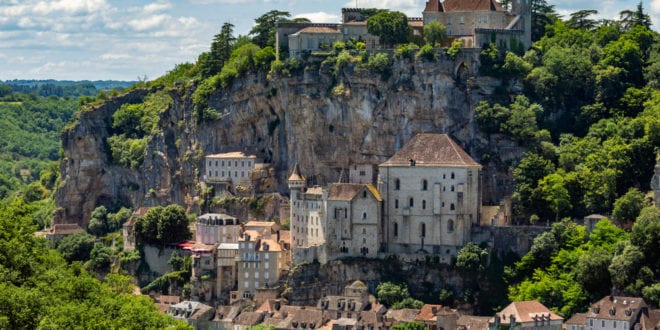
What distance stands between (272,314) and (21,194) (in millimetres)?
65544

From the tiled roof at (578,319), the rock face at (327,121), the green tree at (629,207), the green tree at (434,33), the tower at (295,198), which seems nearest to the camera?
the tiled roof at (578,319)

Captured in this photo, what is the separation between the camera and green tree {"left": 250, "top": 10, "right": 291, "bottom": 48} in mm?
133750

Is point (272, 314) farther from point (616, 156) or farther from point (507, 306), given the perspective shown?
point (616, 156)

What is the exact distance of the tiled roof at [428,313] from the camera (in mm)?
100000

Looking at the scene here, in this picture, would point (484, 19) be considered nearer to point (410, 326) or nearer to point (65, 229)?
point (410, 326)

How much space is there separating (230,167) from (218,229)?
826 cm

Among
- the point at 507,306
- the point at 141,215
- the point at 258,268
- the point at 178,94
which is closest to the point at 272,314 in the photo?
the point at 258,268

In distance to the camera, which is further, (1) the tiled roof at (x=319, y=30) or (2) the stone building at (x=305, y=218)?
(1) the tiled roof at (x=319, y=30)

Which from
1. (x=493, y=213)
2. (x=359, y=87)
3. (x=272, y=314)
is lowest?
(x=272, y=314)

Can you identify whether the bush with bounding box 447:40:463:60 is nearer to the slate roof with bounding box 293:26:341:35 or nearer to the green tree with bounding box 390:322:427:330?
the slate roof with bounding box 293:26:341:35

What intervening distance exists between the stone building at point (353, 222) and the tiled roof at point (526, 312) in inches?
554

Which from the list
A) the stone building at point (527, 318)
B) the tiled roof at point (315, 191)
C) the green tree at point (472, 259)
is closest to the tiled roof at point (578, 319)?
the stone building at point (527, 318)

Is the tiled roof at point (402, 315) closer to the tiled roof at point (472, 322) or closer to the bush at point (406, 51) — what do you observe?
the tiled roof at point (472, 322)

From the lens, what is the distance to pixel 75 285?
7400cm
